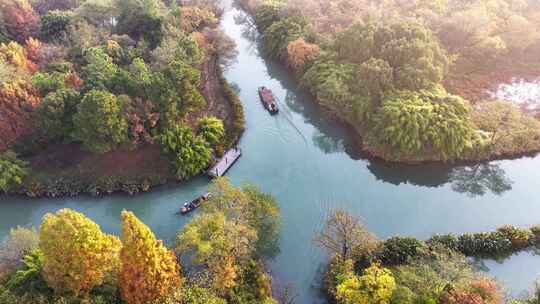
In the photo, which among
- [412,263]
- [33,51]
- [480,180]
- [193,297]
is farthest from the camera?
[33,51]

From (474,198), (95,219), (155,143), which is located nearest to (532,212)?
(474,198)

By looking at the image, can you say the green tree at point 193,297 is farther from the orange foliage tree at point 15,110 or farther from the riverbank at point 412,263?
the orange foliage tree at point 15,110

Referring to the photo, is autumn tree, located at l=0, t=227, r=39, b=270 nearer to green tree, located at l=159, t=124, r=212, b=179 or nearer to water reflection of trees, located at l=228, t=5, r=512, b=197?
green tree, located at l=159, t=124, r=212, b=179

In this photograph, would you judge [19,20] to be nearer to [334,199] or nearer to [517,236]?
[334,199]

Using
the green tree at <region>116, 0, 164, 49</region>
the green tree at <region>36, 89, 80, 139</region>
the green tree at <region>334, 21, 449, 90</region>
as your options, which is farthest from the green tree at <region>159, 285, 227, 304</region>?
the green tree at <region>116, 0, 164, 49</region>

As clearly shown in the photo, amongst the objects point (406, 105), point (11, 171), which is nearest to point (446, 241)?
point (406, 105)

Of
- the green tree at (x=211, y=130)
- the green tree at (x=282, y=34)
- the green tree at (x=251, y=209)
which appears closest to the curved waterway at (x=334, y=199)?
the green tree at (x=251, y=209)
